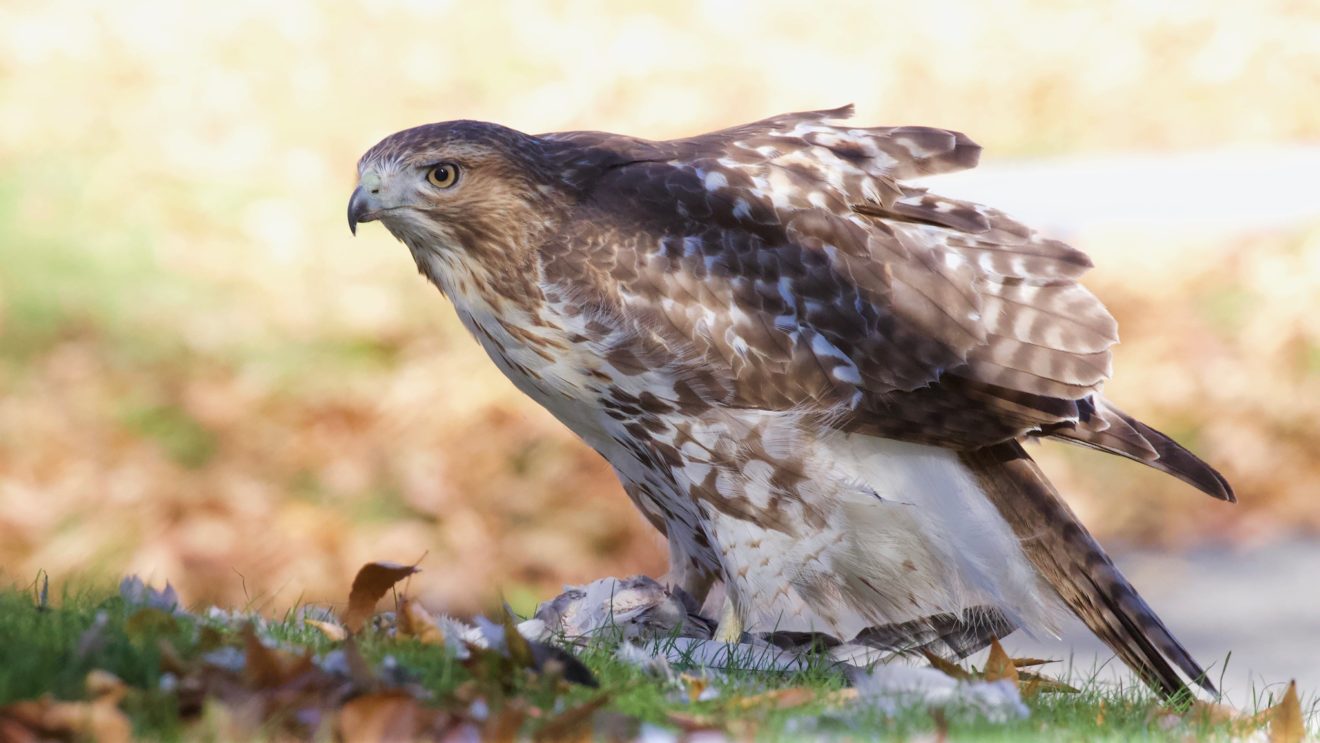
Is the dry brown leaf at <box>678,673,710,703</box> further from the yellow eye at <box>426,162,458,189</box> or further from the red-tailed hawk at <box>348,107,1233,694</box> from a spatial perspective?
the yellow eye at <box>426,162,458,189</box>

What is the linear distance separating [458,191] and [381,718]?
5.53 feet

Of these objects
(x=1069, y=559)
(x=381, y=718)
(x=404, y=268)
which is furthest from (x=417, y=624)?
(x=404, y=268)

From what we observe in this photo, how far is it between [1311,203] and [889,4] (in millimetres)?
5939

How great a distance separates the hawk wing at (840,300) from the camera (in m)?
4.21

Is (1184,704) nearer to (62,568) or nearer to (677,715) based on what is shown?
(677,715)

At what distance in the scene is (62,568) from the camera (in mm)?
7668

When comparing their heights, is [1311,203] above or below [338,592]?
above

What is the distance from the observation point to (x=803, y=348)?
4.27m

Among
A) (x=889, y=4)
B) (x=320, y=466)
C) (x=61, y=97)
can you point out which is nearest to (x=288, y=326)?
(x=320, y=466)

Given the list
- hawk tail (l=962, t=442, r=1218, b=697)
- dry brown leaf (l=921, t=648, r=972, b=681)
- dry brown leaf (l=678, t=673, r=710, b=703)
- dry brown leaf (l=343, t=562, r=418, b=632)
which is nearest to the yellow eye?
dry brown leaf (l=343, t=562, r=418, b=632)

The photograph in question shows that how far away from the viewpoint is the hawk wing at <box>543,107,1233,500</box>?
4207mm

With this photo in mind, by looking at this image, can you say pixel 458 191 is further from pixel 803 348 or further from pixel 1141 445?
pixel 1141 445

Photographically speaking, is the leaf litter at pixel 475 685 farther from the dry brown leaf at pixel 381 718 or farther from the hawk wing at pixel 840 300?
the hawk wing at pixel 840 300

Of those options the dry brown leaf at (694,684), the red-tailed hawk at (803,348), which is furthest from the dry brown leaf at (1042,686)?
the dry brown leaf at (694,684)
